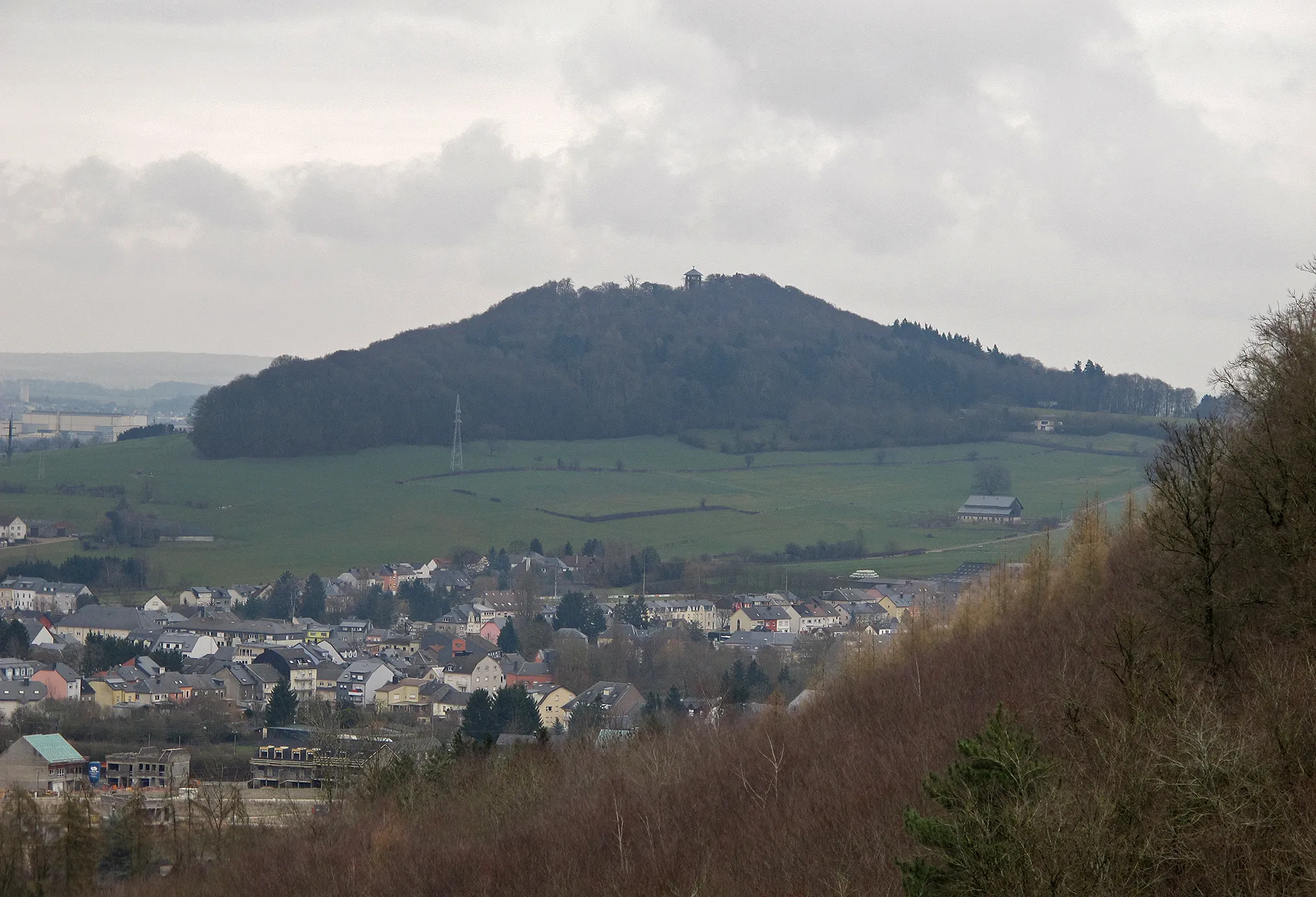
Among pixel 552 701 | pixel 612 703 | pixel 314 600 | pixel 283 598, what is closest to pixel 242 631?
pixel 314 600

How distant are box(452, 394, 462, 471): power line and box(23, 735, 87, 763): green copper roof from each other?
7411 centimetres

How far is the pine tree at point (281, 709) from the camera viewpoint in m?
56.2

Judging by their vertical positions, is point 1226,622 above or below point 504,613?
above

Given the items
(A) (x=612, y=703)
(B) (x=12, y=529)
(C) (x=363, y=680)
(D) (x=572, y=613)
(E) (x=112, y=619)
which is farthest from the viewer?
(B) (x=12, y=529)

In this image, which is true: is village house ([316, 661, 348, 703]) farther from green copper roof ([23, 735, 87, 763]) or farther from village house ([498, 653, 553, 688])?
green copper roof ([23, 735, 87, 763])

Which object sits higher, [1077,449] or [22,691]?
[1077,449]

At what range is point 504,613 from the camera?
8700cm

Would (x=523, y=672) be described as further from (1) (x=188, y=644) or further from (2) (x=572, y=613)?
(1) (x=188, y=644)

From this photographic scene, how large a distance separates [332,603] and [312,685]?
24.0 m

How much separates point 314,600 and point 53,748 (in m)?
40.1

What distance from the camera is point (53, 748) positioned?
47.8 metres

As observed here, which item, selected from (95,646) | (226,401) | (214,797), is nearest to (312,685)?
(95,646)

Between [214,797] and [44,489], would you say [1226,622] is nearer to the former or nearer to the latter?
[214,797]

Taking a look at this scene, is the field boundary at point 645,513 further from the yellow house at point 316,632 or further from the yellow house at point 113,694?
the yellow house at point 113,694
